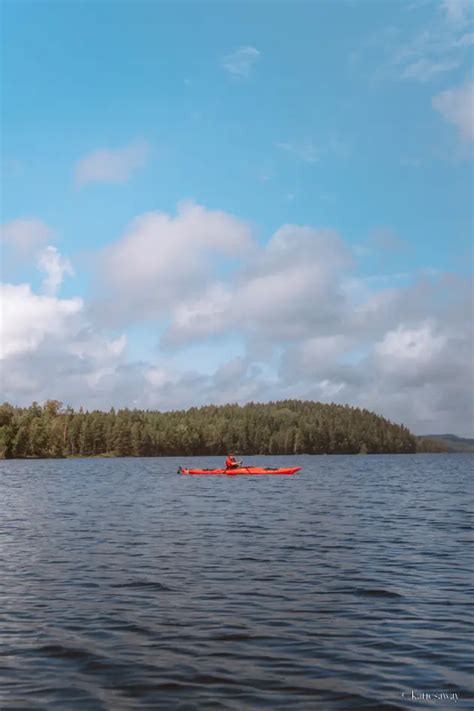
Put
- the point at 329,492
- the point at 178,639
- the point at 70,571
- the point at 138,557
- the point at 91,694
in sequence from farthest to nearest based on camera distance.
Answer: the point at 329,492
the point at 138,557
the point at 70,571
the point at 178,639
the point at 91,694

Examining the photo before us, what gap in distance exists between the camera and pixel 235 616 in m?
16.8

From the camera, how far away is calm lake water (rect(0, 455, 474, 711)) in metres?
11.9

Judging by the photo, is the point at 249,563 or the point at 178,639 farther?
the point at 249,563

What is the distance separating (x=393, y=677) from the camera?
1243 centimetres

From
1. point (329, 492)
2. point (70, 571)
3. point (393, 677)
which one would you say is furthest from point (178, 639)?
point (329, 492)

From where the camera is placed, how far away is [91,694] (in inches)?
460

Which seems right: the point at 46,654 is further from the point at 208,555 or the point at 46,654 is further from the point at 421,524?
the point at 421,524

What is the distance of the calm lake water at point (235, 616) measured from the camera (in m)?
11.9

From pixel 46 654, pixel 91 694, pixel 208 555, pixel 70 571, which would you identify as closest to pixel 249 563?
pixel 208 555

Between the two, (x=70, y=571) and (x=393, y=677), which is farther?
(x=70, y=571)

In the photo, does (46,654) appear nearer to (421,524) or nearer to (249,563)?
(249,563)

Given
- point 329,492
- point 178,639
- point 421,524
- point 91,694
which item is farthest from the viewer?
point 329,492

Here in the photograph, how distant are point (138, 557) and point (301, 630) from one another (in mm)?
11178

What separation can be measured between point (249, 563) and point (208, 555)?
2.39 m
